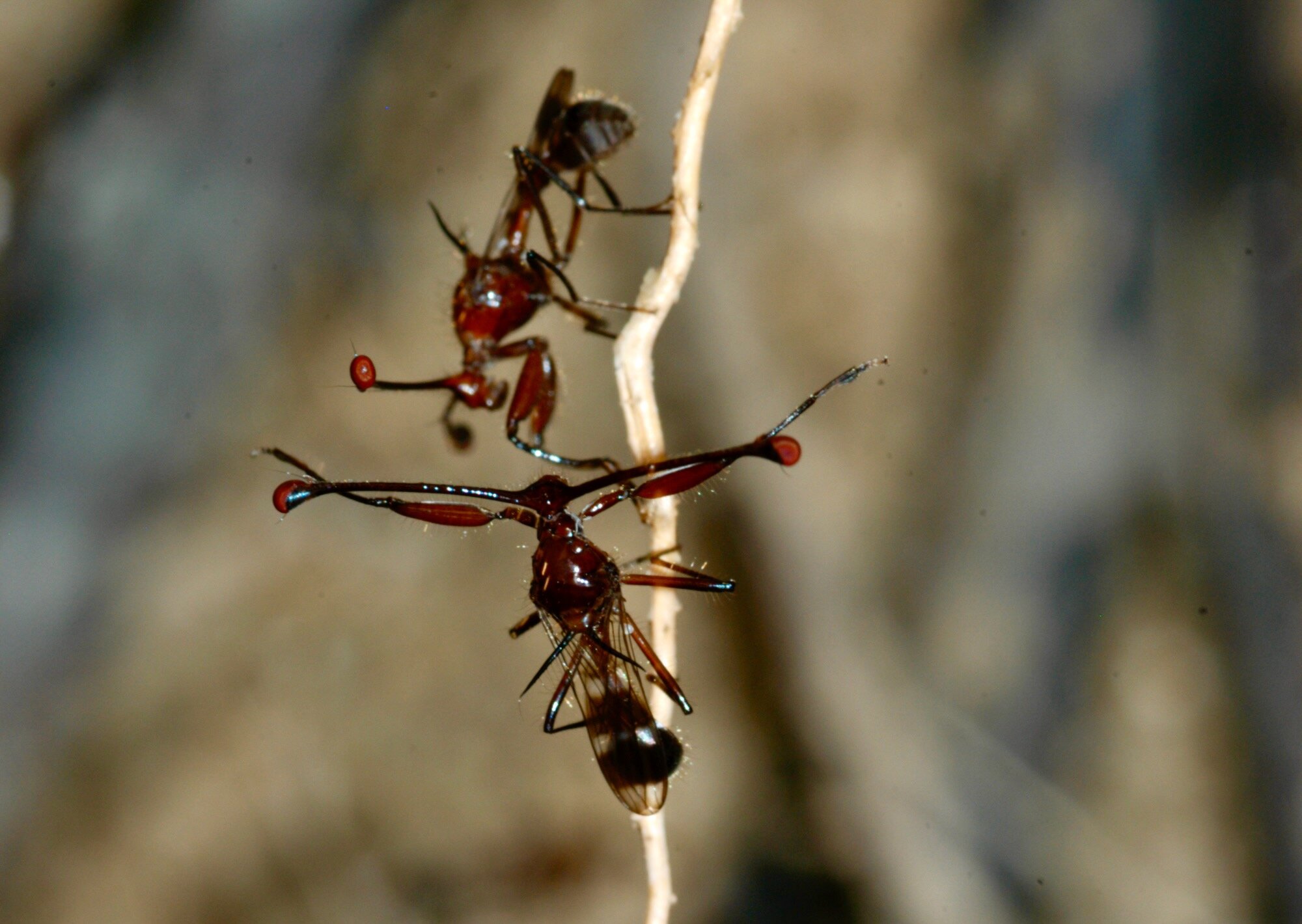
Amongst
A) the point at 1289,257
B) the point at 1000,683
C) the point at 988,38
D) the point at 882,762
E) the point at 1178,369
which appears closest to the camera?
the point at 1289,257

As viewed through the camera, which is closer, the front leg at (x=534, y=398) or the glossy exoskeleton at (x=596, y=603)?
the glossy exoskeleton at (x=596, y=603)

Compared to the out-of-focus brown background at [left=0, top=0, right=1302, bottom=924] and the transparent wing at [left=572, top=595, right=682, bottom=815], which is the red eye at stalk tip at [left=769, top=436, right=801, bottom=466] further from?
the out-of-focus brown background at [left=0, top=0, right=1302, bottom=924]

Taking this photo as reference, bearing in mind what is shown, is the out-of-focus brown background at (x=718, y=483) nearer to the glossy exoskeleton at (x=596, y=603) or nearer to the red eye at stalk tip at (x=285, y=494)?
Answer: the glossy exoskeleton at (x=596, y=603)

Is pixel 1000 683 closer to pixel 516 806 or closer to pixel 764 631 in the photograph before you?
pixel 764 631

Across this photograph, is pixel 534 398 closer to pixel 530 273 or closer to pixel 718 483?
pixel 530 273

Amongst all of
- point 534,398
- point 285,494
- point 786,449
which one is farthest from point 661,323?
point 285,494

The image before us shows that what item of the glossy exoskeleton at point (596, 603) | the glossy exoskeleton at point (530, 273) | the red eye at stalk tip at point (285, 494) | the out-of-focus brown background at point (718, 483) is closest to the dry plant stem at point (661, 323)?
the glossy exoskeleton at point (596, 603)

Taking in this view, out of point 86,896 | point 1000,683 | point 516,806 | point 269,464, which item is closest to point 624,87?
point 269,464
